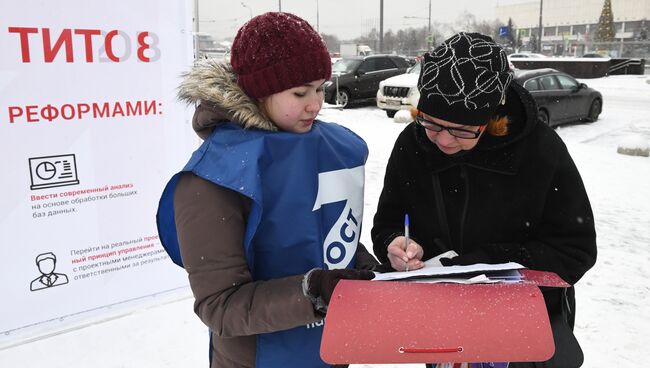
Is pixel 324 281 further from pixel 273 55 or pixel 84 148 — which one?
pixel 84 148

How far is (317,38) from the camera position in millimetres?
1508

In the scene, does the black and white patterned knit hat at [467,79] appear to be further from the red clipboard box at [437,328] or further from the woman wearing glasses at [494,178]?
the red clipboard box at [437,328]

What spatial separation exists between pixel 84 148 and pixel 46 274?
0.76 m

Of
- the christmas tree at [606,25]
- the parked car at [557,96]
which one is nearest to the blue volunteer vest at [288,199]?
the parked car at [557,96]

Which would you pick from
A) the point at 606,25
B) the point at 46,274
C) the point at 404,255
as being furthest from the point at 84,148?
the point at 606,25

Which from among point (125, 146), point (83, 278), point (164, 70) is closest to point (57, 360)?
point (83, 278)

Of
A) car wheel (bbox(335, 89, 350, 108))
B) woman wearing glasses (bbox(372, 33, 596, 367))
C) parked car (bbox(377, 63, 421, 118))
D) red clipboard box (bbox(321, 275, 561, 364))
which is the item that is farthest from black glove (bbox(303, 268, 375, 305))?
car wheel (bbox(335, 89, 350, 108))

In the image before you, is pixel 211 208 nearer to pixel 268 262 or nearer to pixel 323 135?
pixel 268 262

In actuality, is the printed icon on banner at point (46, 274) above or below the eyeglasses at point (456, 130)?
below

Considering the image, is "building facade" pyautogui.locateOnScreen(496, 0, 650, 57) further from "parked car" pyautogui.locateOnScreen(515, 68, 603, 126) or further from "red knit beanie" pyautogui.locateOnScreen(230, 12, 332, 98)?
"red knit beanie" pyautogui.locateOnScreen(230, 12, 332, 98)

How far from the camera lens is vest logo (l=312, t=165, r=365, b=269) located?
152cm

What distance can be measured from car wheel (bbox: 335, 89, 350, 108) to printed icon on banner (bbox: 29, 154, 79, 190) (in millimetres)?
12814

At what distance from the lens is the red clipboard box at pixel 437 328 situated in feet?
3.55

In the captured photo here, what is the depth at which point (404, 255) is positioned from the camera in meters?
1.63
